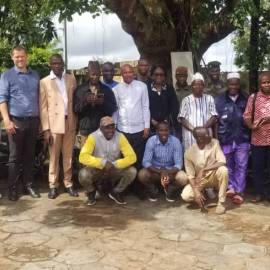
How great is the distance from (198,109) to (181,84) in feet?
2.04

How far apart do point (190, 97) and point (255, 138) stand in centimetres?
98

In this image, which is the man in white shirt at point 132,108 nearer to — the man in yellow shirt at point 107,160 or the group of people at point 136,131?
the group of people at point 136,131

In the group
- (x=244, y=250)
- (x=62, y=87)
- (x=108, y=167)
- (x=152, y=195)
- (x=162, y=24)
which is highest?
(x=162, y=24)

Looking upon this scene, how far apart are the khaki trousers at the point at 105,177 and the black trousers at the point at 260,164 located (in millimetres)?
1556

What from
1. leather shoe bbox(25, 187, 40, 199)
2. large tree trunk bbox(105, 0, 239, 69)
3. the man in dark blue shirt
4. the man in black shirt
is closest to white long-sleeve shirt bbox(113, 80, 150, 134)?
the man in black shirt

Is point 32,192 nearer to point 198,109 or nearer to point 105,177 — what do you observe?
point 105,177

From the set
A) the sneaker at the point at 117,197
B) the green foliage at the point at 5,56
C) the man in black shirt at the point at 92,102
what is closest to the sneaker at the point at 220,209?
the sneaker at the point at 117,197

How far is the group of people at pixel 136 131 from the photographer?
607 centimetres

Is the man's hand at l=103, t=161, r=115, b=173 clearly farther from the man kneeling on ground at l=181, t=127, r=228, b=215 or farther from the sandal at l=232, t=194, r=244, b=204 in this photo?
the sandal at l=232, t=194, r=244, b=204

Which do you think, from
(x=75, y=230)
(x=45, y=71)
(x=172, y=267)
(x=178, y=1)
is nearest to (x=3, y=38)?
(x=45, y=71)

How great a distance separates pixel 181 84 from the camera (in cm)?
677

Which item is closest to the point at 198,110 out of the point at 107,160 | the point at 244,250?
the point at 107,160

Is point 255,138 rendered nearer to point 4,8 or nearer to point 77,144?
point 77,144

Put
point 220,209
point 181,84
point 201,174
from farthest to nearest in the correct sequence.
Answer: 1. point 181,84
2. point 201,174
3. point 220,209
